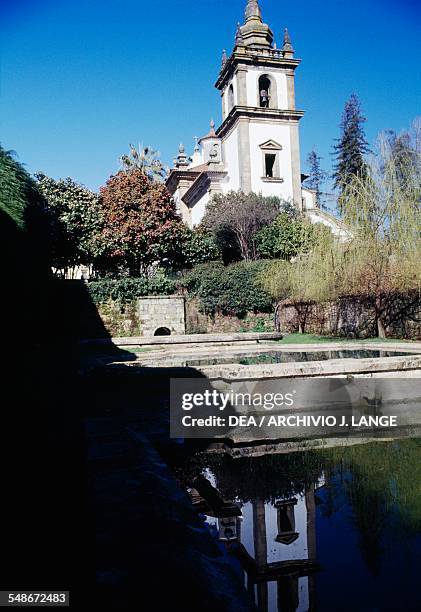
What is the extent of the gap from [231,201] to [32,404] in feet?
64.6

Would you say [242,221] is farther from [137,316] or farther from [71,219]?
[71,219]

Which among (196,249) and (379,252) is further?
(196,249)

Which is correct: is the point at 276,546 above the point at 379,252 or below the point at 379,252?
below

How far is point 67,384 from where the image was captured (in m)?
7.87

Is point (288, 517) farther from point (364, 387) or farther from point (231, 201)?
point (231, 201)

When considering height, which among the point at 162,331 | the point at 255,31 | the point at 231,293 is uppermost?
the point at 255,31

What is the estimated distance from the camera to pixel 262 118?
27078 mm

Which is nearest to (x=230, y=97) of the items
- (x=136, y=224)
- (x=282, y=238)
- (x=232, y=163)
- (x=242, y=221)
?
(x=232, y=163)

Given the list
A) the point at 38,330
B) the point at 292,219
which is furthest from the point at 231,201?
the point at 38,330

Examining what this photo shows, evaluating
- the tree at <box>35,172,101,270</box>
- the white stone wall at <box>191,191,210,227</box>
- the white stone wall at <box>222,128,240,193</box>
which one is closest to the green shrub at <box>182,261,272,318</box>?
the tree at <box>35,172,101,270</box>

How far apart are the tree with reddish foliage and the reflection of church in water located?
1864 centimetres

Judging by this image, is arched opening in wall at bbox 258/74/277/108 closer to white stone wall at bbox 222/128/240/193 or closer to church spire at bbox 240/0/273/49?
church spire at bbox 240/0/273/49

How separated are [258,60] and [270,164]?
5.98 metres

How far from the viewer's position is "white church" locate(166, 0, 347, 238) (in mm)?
26656
